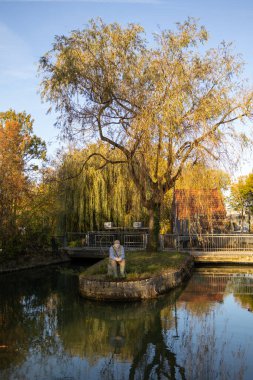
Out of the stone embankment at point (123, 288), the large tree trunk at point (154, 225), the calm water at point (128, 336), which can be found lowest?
the calm water at point (128, 336)

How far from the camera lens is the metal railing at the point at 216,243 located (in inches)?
949

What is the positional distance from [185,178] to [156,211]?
8.30ft

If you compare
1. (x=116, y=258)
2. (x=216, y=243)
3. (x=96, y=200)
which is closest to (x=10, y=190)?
(x=96, y=200)

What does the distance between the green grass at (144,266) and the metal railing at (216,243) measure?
5.66 m

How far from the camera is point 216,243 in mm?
24594

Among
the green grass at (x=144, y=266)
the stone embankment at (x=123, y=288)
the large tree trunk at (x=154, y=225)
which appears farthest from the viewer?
the large tree trunk at (x=154, y=225)

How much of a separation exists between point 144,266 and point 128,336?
5.97 meters

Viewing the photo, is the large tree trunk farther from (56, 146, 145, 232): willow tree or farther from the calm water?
(56, 146, 145, 232): willow tree

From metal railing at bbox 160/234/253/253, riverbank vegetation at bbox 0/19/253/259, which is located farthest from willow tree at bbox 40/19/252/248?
metal railing at bbox 160/234/253/253

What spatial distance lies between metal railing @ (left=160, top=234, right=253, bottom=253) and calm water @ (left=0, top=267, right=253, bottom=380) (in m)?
8.22

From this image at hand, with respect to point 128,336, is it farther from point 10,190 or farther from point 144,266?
point 10,190

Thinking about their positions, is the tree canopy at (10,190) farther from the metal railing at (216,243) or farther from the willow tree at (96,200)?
the metal railing at (216,243)

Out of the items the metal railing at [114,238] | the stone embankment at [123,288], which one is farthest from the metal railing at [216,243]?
the stone embankment at [123,288]

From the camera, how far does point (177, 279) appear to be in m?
15.9
